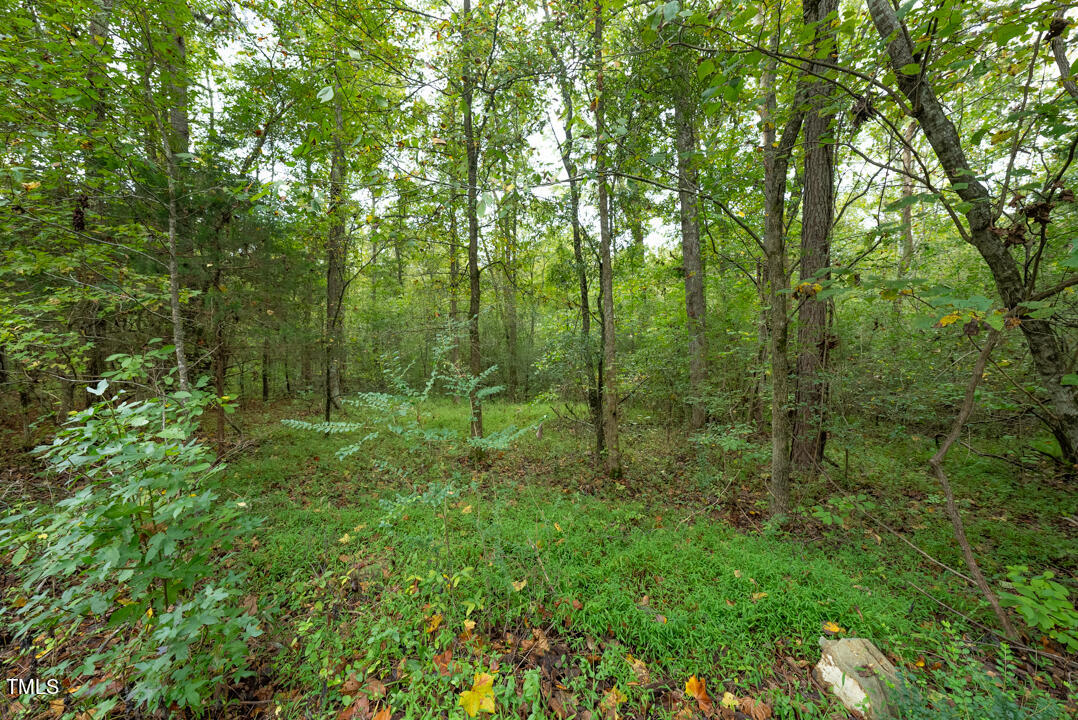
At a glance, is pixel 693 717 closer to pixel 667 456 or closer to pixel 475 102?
pixel 667 456

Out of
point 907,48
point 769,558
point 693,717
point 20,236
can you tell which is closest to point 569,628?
point 693,717

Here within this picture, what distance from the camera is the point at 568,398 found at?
7.23 m

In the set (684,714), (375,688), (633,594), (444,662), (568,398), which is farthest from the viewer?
(568,398)

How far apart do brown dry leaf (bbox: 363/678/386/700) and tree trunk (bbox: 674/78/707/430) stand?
5.37m

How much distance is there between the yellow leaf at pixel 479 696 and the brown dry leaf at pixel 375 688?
22.9 inches

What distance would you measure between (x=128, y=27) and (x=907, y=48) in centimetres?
692

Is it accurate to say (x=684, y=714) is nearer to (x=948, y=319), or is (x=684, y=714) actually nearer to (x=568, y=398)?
(x=948, y=319)

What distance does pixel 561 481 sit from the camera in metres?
5.71

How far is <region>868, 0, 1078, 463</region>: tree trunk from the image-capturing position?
2.12m

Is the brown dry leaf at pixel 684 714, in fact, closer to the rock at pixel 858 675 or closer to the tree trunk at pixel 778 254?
the rock at pixel 858 675

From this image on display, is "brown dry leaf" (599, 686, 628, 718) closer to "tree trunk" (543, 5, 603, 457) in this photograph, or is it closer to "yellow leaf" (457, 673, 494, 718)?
"yellow leaf" (457, 673, 494, 718)

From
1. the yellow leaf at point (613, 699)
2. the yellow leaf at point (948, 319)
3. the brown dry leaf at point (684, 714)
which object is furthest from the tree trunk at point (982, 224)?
the yellow leaf at point (613, 699)

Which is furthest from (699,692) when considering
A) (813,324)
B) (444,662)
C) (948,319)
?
(813,324)

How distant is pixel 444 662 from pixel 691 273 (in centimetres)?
529
